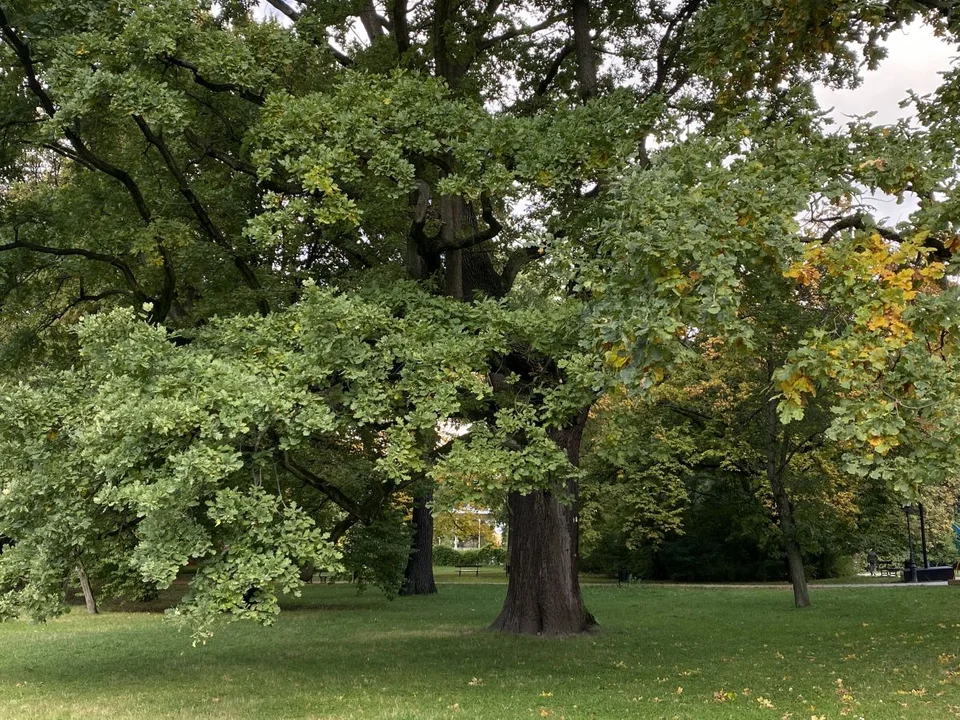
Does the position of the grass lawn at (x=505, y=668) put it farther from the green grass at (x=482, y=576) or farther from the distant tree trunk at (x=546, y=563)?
the green grass at (x=482, y=576)

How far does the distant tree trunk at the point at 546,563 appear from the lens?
47.6ft

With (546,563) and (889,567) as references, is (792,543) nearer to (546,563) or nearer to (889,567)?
(546,563)

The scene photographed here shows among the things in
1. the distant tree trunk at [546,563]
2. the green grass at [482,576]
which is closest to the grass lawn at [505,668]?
the distant tree trunk at [546,563]

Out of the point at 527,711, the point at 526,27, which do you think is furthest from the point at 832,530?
the point at 527,711

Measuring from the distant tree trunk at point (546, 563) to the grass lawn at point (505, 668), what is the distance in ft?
2.04

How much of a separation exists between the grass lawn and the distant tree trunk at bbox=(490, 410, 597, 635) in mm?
622

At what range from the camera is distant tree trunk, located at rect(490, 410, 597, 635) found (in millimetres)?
14516

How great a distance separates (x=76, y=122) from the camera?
12.0m

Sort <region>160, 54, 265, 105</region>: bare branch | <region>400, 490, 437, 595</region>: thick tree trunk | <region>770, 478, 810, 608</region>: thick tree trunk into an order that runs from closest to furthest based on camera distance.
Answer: <region>160, 54, 265, 105</region>: bare branch < <region>770, 478, 810, 608</region>: thick tree trunk < <region>400, 490, 437, 595</region>: thick tree trunk

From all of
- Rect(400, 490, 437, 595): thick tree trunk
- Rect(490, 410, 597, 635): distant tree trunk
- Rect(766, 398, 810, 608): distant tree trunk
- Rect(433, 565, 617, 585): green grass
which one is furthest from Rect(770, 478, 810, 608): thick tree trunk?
Rect(433, 565, 617, 585): green grass

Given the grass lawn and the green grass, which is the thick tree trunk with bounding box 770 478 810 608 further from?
the green grass

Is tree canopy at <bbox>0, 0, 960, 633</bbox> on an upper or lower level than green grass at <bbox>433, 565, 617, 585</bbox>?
upper

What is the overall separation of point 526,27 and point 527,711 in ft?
37.9

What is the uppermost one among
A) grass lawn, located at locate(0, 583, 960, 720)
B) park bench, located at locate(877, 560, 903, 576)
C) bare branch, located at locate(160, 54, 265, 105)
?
bare branch, located at locate(160, 54, 265, 105)
